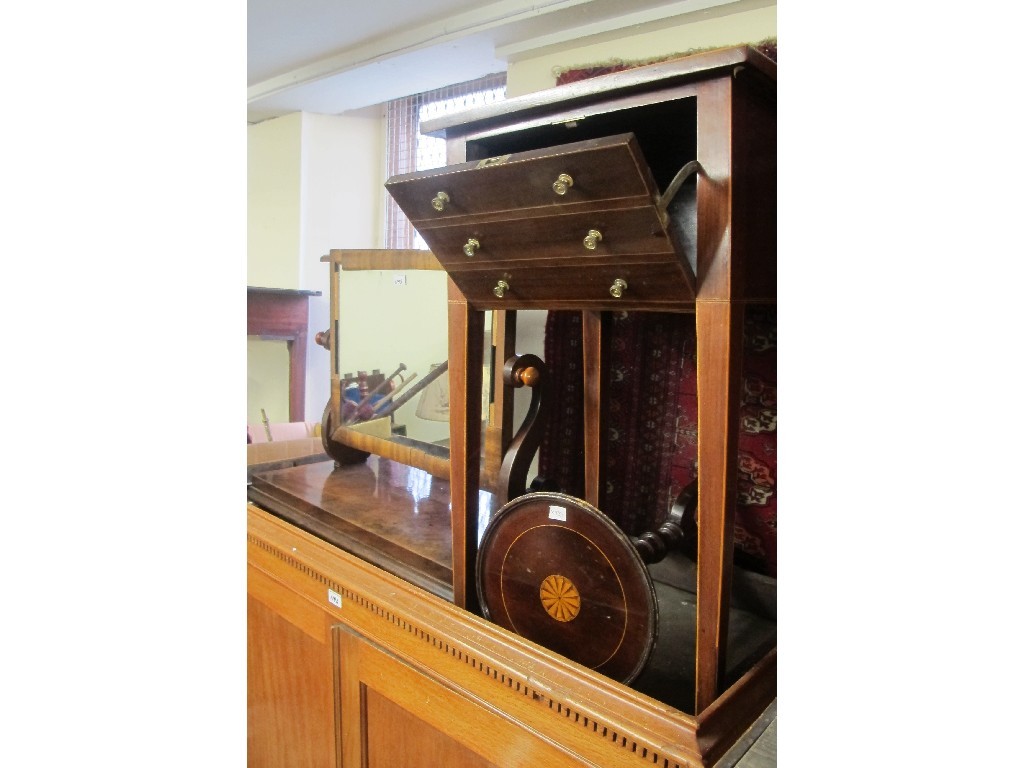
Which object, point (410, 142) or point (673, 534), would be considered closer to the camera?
point (673, 534)

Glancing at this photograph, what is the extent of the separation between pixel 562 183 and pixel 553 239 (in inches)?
4.2

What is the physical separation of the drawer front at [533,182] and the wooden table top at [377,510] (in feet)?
2.24

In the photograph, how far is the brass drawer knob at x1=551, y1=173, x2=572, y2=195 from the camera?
0.83 m

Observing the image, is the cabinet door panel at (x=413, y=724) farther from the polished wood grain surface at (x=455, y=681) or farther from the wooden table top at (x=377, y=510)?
the wooden table top at (x=377, y=510)

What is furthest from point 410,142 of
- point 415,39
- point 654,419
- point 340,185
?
point 654,419

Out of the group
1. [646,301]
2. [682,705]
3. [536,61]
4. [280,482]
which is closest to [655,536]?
[682,705]

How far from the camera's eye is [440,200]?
3.21 ft

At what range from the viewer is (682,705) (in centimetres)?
100

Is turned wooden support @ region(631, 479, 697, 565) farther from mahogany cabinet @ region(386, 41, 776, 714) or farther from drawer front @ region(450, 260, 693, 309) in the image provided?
drawer front @ region(450, 260, 693, 309)

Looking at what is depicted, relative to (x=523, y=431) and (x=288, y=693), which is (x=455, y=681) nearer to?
(x=523, y=431)

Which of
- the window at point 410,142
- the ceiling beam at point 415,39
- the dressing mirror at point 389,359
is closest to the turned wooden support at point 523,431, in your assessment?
the dressing mirror at point 389,359

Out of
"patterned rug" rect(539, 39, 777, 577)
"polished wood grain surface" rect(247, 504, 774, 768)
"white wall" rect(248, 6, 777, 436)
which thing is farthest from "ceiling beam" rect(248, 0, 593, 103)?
"polished wood grain surface" rect(247, 504, 774, 768)
